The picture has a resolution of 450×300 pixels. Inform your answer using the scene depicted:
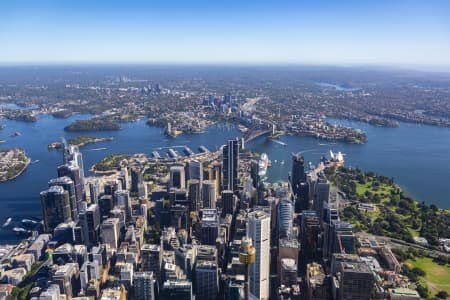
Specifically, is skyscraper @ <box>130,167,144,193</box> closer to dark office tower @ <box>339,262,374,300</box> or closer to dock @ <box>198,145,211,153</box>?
dock @ <box>198,145,211,153</box>

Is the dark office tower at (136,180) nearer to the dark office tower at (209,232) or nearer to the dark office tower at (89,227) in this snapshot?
the dark office tower at (89,227)

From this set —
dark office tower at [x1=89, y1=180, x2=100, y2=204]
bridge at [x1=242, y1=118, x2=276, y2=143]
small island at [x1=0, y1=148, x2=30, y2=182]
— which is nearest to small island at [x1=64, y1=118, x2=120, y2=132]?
small island at [x1=0, y1=148, x2=30, y2=182]

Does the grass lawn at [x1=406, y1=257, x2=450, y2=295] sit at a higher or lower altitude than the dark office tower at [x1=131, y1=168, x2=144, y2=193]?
lower

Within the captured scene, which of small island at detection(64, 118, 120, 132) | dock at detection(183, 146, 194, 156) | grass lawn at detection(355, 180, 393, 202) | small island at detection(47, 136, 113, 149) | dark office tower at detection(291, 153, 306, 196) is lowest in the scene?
grass lawn at detection(355, 180, 393, 202)

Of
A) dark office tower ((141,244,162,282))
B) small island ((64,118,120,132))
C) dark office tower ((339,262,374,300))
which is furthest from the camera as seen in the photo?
small island ((64,118,120,132))

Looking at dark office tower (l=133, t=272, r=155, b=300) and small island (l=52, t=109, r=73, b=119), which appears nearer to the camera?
dark office tower (l=133, t=272, r=155, b=300)

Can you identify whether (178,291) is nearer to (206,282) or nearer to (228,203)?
(206,282)

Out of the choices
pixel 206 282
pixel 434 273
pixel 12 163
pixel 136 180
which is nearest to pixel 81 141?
pixel 12 163
